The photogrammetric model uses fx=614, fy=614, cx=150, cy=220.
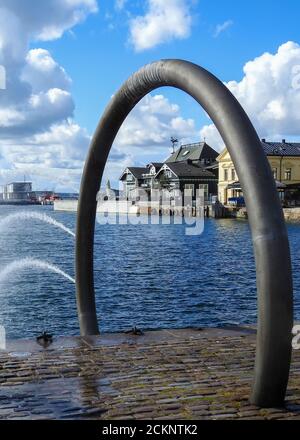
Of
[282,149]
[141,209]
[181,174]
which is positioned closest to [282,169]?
[282,149]

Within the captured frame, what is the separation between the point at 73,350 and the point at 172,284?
16.2 m

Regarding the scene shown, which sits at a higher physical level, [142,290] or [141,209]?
[141,209]

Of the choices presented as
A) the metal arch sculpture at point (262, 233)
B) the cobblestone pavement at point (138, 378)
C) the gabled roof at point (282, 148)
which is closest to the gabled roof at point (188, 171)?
the gabled roof at point (282, 148)

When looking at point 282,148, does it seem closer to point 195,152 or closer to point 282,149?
point 282,149

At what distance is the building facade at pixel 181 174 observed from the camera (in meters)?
92.3

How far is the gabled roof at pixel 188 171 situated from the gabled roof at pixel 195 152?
5.41 metres

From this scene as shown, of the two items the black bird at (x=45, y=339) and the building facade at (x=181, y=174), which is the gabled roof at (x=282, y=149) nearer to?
the building facade at (x=181, y=174)

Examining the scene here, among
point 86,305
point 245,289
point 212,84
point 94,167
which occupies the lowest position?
point 245,289

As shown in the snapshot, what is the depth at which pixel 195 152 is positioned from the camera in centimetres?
10375

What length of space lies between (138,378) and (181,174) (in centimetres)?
8521

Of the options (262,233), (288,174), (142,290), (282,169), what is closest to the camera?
(262,233)

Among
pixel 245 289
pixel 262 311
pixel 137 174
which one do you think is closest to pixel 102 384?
pixel 262 311

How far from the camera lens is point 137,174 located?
10706 centimetres
